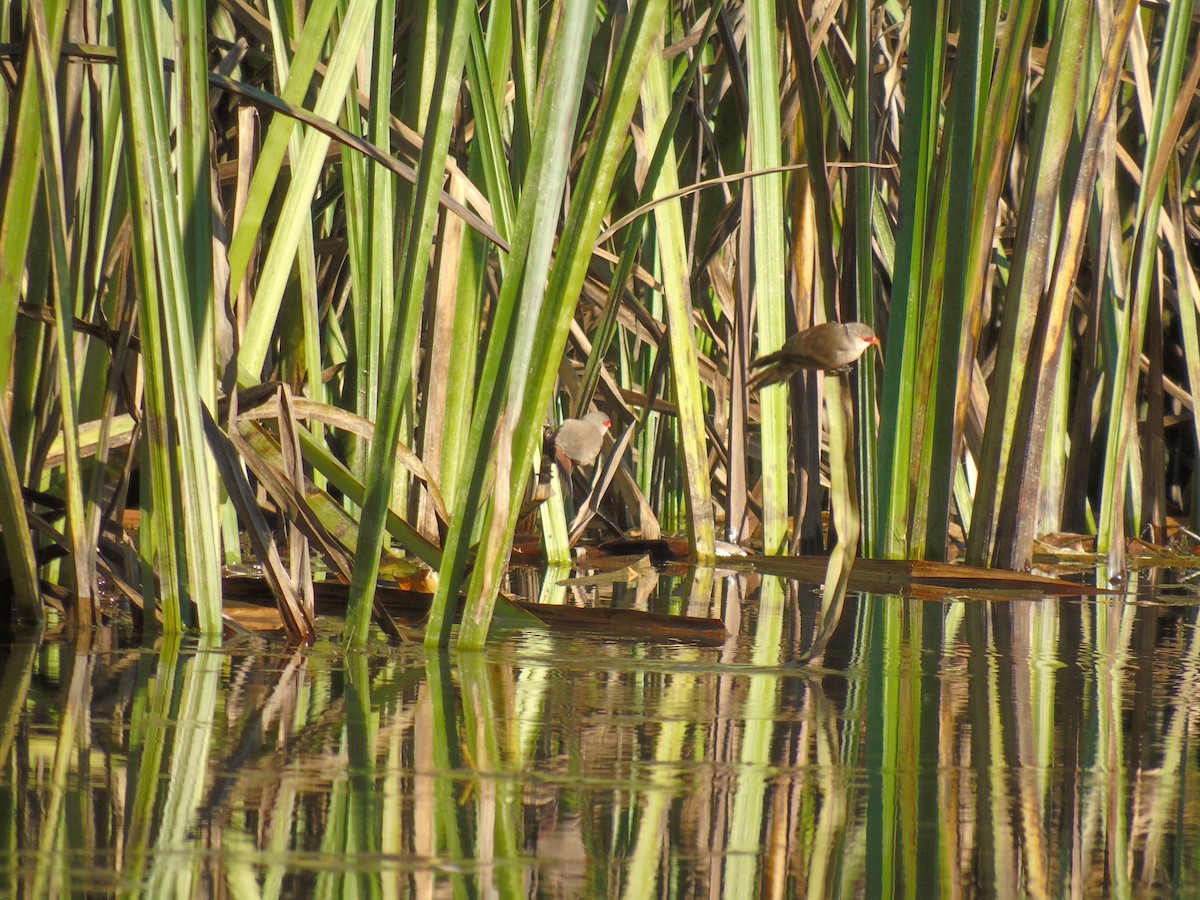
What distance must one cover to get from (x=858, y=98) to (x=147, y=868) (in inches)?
74.5

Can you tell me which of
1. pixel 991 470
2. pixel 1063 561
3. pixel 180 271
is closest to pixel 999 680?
pixel 180 271

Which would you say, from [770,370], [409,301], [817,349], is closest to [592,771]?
[409,301]

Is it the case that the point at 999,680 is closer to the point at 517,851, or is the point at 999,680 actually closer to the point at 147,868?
the point at 517,851

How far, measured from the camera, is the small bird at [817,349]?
7.62 ft

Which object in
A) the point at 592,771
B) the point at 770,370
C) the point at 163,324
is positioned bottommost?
the point at 592,771

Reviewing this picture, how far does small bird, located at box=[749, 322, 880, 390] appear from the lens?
7.62ft

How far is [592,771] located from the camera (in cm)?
93

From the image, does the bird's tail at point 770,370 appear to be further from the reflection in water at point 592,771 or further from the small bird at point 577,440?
the reflection in water at point 592,771

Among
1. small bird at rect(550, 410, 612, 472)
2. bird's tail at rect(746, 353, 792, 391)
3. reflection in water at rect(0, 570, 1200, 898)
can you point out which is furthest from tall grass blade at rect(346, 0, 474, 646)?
bird's tail at rect(746, 353, 792, 391)

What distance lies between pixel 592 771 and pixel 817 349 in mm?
1529

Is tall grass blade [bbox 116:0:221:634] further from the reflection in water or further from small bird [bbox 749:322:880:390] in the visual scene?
small bird [bbox 749:322:880:390]

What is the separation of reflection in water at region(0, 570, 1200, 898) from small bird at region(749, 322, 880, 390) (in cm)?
88

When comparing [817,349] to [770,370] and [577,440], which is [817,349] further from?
[577,440]

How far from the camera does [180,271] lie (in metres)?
1.33
